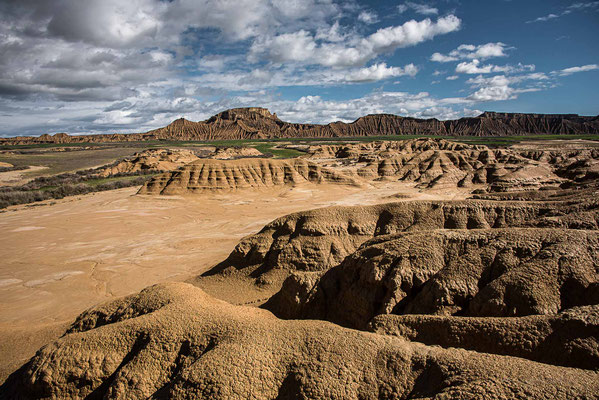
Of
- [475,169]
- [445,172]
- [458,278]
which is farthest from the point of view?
[475,169]

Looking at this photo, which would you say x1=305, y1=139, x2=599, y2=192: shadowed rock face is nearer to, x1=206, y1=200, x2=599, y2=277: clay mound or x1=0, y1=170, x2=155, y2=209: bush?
x1=206, y1=200, x2=599, y2=277: clay mound

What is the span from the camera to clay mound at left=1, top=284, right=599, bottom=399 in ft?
13.2

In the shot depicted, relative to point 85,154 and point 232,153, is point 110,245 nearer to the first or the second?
point 232,153

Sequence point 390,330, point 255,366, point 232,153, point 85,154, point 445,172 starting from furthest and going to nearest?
point 85,154 → point 232,153 → point 445,172 → point 390,330 → point 255,366

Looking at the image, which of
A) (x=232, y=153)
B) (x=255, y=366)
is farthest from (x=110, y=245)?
(x=232, y=153)

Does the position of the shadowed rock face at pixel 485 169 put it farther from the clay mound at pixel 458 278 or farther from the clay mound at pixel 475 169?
the clay mound at pixel 458 278

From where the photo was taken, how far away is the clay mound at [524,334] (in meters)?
4.49

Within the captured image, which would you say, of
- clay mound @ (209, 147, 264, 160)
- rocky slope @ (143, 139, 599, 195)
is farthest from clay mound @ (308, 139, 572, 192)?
clay mound @ (209, 147, 264, 160)

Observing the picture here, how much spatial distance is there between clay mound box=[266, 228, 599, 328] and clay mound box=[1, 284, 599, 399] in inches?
92.9

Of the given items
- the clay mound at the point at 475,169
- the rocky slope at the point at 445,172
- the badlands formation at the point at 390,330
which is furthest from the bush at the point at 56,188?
the badlands formation at the point at 390,330

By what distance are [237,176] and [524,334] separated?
40053 millimetres

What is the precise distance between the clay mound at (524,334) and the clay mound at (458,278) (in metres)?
1.43

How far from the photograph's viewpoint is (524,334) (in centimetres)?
489

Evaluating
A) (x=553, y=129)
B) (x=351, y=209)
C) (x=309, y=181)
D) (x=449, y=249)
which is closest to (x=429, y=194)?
(x=309, y=181)
